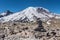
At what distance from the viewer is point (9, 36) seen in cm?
3030

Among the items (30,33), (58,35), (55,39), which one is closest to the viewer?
(55,39)

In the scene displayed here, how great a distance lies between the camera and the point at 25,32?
32125mm

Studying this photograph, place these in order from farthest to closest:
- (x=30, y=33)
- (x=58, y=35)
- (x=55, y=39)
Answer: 1. (x=30, y=33)
2. (x=58, y=35)
3. (x=55, y=39)

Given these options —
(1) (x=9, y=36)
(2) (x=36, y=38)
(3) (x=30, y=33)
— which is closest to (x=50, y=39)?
(2) (x=36, y=38)

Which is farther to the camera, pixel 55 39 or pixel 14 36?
pixel 14 36

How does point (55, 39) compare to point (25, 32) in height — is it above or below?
below

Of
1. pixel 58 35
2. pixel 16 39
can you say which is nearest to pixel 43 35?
pixel 58 35

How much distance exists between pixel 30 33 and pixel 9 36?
417 centimetres

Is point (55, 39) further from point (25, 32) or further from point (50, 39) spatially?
point (25, 32)

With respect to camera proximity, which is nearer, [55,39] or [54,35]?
[55,39]

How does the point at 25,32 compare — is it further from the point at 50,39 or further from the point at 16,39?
the point at 50,39

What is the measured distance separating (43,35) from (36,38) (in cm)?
174

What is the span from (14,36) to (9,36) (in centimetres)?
102

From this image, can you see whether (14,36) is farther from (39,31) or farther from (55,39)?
(55,39)
